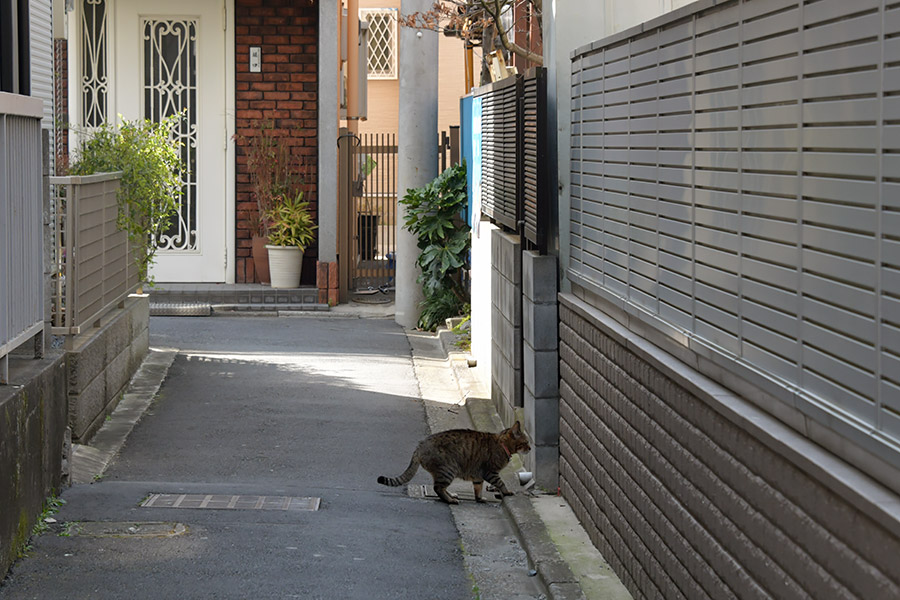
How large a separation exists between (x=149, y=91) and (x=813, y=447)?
14677mm

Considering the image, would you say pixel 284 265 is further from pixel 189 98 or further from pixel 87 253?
pixel 87 253

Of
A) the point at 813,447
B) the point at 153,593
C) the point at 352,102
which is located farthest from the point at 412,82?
the point at 813,447

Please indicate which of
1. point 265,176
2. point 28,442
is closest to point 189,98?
point 265,176

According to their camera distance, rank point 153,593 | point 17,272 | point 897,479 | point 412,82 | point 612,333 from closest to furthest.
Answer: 1. point 897,479
2. point 153,593
3. point 612,333
4. point 17,272
5. point 412,82

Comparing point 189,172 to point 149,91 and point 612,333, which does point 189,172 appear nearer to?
point 149,91

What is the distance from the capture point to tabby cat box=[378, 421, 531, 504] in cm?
745

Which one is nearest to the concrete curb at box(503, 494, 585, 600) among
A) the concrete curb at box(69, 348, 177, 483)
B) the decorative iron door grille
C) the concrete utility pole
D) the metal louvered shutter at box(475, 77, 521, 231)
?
the metal louvered shutter at box(475, 77, 521, 231)

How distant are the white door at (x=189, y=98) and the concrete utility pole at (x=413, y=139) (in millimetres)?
2677

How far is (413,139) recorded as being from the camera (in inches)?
613

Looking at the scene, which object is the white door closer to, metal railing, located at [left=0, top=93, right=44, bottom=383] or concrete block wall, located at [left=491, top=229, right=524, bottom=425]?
concrete block wall, located at [left=491, top=229, right=524, bottom=425]

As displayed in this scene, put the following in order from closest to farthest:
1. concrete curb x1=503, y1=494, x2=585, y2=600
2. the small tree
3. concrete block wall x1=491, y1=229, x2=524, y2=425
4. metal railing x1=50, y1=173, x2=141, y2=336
→ concrete curb x1=503, y1=494, x2=585, y2=600 < concrete block wall x1=491, y1=229, x2=524, y2=425 < metal railing x1=50, y1=173, x2=141, y2=336 < the small tree

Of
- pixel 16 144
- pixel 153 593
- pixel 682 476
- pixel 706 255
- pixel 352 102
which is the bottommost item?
pixel 153 593

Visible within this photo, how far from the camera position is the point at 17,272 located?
6.14 meters

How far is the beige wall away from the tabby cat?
18.7 m
